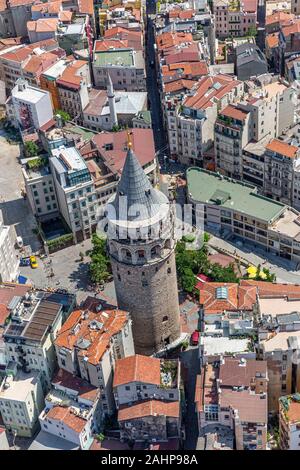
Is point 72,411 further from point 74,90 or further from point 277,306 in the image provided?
point 74,90

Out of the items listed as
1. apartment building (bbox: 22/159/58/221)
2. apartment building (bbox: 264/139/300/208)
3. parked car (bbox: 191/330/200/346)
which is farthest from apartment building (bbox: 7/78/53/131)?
parked car (bbox: 191/330/200/346)

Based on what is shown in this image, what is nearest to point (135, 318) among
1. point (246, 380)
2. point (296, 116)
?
point (246, 380)

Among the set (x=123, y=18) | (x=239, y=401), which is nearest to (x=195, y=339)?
(x=239, y=401)

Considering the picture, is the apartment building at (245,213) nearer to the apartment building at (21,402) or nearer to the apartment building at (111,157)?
the apartment building at (111,157)

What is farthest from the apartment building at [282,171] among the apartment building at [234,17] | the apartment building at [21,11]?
the apartment building at [21,11]

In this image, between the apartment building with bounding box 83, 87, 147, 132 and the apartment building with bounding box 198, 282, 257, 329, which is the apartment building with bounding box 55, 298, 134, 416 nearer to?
the apartment building with bounding box 198, 282, 257, 329

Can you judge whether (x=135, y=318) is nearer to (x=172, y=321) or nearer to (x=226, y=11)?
(x=172, y=321)
